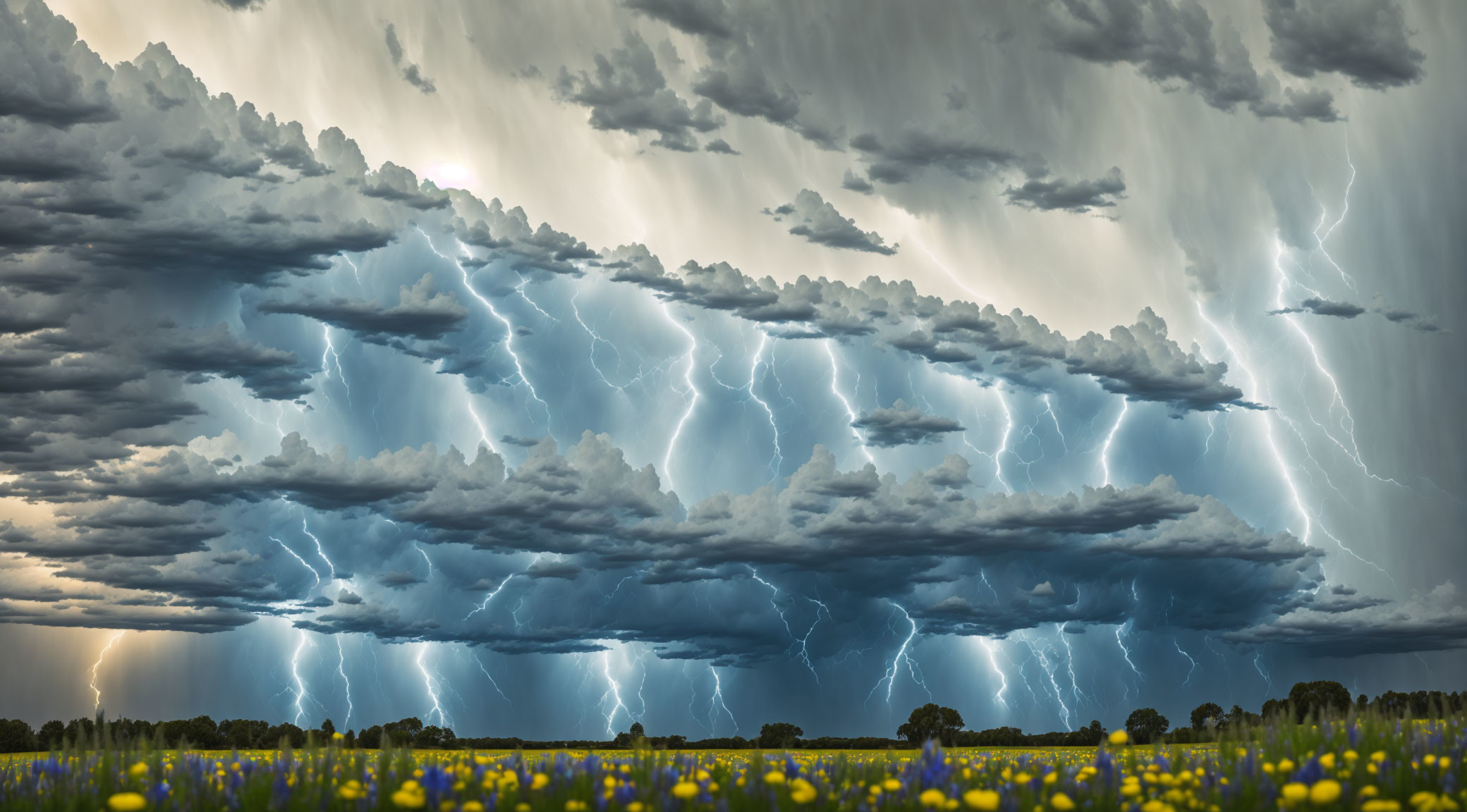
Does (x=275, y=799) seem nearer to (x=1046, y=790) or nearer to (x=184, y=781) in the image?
(x=184, y=781)

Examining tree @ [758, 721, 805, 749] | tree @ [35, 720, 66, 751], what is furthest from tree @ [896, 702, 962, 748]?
tree @ [35, 720, 66, 751]

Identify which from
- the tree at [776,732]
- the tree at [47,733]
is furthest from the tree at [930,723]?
the tree at [47,733]

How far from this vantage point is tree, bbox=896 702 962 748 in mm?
71125

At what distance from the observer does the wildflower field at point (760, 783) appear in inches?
372

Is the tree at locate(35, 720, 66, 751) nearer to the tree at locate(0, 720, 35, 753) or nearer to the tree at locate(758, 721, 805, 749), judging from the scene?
the tree at locate(0, 720, 35, 753)

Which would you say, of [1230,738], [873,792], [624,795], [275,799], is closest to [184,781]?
[275,799]

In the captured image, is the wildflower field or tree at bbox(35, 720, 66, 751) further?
tree at bbox(35, 720, 66, 751)

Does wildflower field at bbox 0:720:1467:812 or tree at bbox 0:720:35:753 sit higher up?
wildflower field at bbox 0:720:1467:812

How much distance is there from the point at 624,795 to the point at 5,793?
6.20m

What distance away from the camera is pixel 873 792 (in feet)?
33.3

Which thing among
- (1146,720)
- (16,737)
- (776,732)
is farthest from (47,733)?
(1146,720)

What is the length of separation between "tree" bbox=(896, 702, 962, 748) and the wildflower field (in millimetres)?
59671

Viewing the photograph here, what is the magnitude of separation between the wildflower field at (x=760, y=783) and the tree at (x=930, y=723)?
59.7m

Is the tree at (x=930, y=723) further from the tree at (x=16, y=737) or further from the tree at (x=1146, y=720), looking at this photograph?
the tree at (x=16, y=737)
